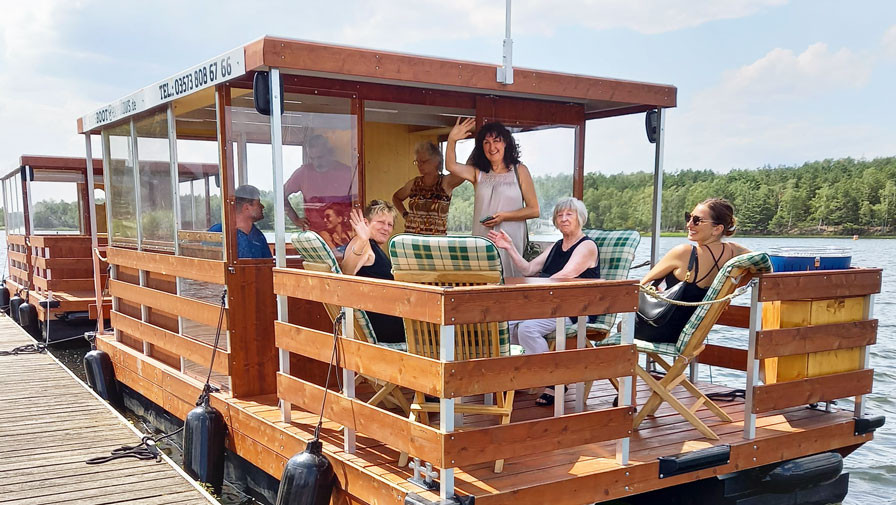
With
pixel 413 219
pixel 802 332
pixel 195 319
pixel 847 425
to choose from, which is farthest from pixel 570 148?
pixel 195 319

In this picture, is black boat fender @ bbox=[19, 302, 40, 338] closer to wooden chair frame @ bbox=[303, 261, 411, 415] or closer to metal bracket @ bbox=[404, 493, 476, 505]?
wooden chair frame @ bbox=[303, 261, 411, 415]

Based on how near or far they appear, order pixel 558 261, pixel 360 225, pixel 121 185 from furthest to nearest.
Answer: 1. pixel 121 185
2. pixel 558 261
3. pixel 360 225

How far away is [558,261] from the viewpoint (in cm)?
459

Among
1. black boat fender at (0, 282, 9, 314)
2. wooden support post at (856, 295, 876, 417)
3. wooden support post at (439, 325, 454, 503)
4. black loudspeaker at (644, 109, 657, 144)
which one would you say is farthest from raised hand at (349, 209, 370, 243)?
black boat fender at (0, 282, 9, 314)

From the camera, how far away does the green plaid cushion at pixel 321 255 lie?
12.1 feet

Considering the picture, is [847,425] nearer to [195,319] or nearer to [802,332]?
[802,332]

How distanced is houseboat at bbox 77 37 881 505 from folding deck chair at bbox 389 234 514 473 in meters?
0.05

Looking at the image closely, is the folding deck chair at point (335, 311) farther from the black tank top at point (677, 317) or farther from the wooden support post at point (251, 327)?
the black tank top at point (677, 317)

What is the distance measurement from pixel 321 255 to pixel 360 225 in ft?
1.11

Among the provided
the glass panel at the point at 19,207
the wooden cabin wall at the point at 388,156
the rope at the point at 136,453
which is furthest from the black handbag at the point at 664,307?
the glass panel at the point at 19,207

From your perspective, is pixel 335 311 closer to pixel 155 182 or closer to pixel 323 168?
pixel 323 168

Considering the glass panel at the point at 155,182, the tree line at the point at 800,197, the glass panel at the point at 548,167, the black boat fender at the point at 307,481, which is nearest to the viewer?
the black boat fender at the point at 307,481

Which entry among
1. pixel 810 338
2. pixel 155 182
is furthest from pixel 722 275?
pixel 155 182

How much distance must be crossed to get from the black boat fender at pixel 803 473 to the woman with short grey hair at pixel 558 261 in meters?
1.37
